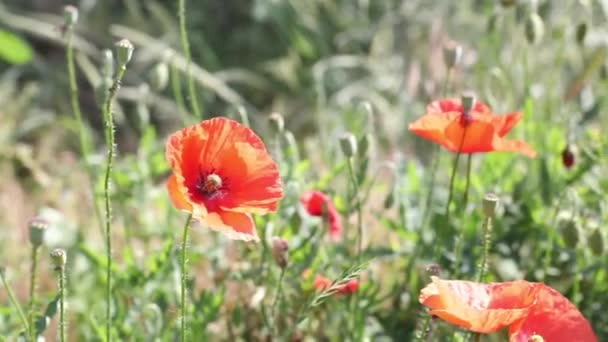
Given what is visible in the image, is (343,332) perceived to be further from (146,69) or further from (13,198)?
(146,69)

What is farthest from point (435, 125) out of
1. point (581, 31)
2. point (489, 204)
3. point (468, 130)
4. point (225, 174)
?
point (581, 31)

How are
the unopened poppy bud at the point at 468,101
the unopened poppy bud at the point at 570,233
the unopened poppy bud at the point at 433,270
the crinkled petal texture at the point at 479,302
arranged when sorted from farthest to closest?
the unopened poppy bud at the point at 570,233
the unopened poppy bud at the point at 468,101
the unopened poppy bud at the point at 433,270
the crinkled petal texture at the point at 479,302

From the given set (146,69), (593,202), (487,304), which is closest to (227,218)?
(487,304)

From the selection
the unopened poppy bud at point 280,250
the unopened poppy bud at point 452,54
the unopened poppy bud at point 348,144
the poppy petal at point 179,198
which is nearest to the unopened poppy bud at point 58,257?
the poppy petal at point 179,198

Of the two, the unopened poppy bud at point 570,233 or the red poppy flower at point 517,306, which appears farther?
the unopened poppy bud at point 570,233

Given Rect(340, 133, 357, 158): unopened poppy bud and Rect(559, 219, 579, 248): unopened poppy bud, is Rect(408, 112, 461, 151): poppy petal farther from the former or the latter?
Rect(559, 219, 579, 248): unopened poppy bud

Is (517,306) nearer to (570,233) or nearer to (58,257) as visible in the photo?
(570,233)

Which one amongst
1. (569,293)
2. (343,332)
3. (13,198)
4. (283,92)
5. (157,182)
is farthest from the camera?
(283,92)

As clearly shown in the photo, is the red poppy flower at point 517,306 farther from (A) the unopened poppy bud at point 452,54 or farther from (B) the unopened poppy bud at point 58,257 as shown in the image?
(A) the unopened poppy bud at point 452,54
